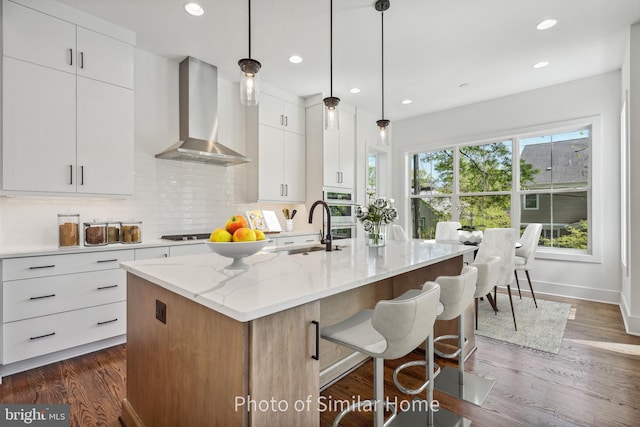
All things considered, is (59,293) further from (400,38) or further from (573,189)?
(573,189)

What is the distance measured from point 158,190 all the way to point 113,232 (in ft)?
2.38

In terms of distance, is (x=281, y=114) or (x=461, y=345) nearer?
(x=461, y=345)

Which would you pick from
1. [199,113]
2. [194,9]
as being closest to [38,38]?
[194,9]

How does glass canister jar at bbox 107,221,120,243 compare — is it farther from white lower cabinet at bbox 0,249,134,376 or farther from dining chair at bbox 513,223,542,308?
dining chair at bbox 513,223,542,308

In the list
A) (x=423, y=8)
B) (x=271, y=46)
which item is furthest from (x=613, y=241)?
(x=271, y=46)

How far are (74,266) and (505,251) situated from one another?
402 centimetres

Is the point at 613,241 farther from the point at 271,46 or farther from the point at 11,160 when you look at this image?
the point at 11,160

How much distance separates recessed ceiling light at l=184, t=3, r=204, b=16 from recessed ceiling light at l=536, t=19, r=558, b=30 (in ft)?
10.2

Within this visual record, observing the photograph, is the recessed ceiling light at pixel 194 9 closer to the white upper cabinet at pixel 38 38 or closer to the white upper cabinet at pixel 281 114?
the white upper cabinet at pixel 38 38

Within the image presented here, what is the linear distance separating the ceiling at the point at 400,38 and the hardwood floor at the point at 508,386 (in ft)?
9.61

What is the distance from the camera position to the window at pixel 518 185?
14.1ft

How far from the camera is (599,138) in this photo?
13.1ft

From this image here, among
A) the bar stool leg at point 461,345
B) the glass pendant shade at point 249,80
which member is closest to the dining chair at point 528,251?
the bar stool leg at point 461,345

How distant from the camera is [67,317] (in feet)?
8.07
